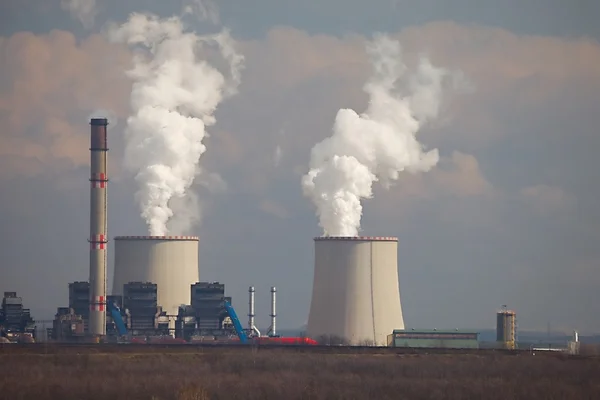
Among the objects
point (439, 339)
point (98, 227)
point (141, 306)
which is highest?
point (98, 227)

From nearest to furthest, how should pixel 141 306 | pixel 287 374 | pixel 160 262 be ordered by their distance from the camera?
1. pixel 287 374
2. pixel 160 262
3. pixel 141 306

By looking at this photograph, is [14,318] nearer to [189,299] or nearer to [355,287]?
[189,299]

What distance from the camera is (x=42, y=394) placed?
3953cm

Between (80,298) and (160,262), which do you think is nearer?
(160,262)

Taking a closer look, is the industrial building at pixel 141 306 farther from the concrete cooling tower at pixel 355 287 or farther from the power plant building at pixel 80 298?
the concrete cooling tower at pixel 355 287

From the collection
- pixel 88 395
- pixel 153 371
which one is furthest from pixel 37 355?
pixel 88 395

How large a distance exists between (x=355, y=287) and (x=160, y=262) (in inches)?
538

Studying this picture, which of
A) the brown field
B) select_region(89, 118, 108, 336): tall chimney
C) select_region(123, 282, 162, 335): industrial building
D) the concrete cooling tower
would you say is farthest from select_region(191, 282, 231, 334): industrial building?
the brown field

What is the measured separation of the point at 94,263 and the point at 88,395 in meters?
36.3

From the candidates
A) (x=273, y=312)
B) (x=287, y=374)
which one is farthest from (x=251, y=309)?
(x=287, y=374)

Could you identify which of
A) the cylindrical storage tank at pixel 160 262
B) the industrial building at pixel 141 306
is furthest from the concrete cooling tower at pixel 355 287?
the industrial building at pixel 141 306

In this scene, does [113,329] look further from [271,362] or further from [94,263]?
[271,362]

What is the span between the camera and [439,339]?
2960 inches

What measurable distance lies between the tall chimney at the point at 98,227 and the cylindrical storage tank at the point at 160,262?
1.05 metres
